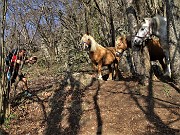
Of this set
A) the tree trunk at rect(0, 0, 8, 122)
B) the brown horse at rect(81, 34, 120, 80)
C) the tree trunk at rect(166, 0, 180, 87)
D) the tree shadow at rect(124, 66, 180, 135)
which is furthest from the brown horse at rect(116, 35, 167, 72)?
the tree trunk at rect(0, 0, 8, 122)

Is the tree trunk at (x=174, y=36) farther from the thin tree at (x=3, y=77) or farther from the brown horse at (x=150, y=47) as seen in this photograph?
the thin tree at (x=3, y=77)

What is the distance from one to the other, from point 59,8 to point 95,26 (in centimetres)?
271

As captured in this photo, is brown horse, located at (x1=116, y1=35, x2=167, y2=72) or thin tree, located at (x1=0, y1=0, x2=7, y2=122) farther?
brown horse, located at (x1=116, y1=35, x2=167, y2=72)

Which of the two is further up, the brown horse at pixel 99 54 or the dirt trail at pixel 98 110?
the brown horse at pixel 99 54

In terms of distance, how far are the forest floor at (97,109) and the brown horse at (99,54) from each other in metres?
0.51

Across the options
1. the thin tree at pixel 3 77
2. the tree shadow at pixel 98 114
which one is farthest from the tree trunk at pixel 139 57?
the thin tree at pixel 3 77

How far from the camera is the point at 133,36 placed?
342 inches

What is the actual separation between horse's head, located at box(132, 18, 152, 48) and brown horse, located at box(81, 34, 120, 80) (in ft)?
5.25

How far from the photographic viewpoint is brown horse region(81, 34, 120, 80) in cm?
984

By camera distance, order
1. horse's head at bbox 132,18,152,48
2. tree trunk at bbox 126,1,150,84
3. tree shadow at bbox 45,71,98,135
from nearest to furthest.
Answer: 1. tree shadow at bbox 45,71,98,135
2. tree trunk at bbox 126,1,150,84
3. horse's head at bbox 132,18,152,48

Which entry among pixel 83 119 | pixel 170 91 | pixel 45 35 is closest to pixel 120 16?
pixel 45 35

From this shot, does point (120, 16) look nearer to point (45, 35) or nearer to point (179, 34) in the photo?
point (45, 35)

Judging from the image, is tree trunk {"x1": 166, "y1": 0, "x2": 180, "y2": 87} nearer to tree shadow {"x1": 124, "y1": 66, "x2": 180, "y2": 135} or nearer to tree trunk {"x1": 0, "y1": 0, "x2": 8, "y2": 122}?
tree shadow {"x1": 124, "y1": 66, "x2": 180, "y2": 135}

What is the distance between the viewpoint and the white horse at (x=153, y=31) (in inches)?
338
